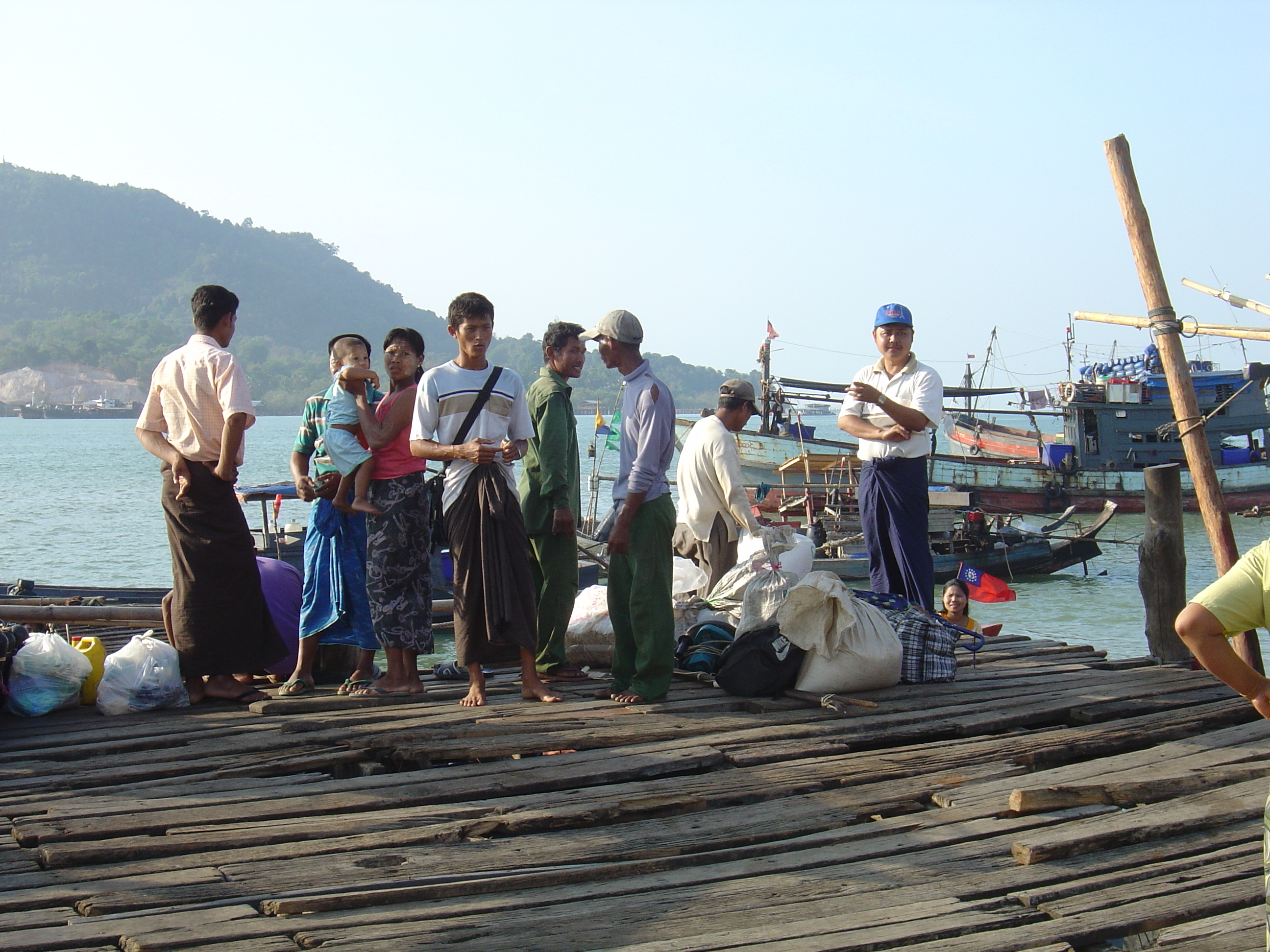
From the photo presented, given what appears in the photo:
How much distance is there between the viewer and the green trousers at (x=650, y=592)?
187 inches

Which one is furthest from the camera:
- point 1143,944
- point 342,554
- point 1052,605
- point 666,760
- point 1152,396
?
point 1152,396

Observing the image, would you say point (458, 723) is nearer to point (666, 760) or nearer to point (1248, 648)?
point (666, 760)

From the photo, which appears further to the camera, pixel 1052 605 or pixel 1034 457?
pixel 1034 457

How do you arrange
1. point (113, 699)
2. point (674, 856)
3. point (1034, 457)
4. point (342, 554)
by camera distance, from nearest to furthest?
point (674, 856) → point (113, 699) → point (342, 554) → point (1034, 457)

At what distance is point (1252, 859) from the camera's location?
310 centimetres

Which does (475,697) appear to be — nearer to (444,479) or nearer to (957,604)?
(444,479)

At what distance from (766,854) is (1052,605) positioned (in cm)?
1776

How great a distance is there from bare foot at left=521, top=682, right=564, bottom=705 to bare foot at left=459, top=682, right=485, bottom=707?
0.19 metres

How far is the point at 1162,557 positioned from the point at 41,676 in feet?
18.8

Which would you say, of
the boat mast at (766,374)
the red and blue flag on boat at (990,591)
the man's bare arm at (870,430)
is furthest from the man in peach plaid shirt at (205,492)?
the boat mast at (766,374)

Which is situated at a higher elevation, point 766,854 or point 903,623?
point 903,623

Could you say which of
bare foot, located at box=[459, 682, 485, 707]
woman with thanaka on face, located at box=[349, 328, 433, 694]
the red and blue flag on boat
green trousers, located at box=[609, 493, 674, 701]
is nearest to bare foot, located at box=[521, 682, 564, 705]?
bare foot, located at box=[459, 682, 485, 707]

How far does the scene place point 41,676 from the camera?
452cm

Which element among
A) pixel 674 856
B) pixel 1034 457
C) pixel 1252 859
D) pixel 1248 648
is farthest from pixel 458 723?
pixel 1034 457
